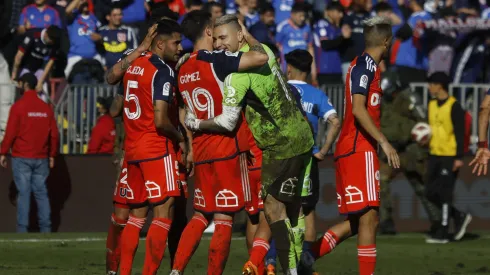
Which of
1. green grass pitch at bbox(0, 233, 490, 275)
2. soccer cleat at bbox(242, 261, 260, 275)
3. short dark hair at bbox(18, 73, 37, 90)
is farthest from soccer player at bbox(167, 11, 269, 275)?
short dark hair at bbox(18, 73, 37, 90)

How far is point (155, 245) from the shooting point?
11.2m

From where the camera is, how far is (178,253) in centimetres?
1115

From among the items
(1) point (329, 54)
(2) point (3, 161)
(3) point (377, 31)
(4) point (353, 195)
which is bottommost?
(4) point (353, 195)

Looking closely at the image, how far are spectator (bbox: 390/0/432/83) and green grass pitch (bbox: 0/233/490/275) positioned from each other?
505 centimetres

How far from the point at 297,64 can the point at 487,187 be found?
24.5ft

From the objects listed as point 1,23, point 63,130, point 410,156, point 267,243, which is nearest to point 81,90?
point 63,130

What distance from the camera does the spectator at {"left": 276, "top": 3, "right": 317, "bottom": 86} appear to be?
21.7m

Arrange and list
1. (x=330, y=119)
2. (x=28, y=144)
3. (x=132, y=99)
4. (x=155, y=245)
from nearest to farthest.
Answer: (x=155, y=245) → (x=132, y=99) → (x=330, y=119) → (x=28, y=144)

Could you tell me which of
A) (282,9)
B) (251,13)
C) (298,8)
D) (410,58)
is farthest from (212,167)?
(410,58)

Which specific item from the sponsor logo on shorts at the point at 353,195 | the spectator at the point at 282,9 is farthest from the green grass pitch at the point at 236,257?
the spectator at the point at 282,9

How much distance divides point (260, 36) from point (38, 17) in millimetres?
3755

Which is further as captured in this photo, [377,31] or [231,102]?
[377,31]

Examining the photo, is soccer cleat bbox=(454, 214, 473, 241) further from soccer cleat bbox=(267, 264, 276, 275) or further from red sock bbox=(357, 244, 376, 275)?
red sock bbox=(357, 244, 376, 275)

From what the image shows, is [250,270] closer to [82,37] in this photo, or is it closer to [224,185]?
[224,185]
